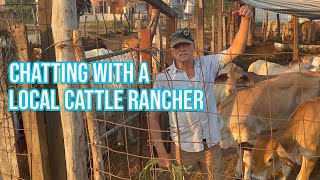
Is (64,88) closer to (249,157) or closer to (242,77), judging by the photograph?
(249,157)

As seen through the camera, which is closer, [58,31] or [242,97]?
[58,31]

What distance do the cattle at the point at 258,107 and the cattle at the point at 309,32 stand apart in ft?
44.4

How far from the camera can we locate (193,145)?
4.16 m

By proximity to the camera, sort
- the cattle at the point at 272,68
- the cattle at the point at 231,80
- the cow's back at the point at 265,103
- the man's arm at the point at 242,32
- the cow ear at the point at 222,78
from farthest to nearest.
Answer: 1. the cattle at the point at 272,68
2. the cattle at the point at 231,80
3. the cow ear at the point at 222,78
4. the cow's back at the point at 265,103
5. the man's arm at the point at 242,32

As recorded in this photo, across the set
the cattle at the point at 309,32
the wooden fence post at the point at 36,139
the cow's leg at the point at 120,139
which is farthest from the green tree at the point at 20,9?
the cattle at the point at 309,32

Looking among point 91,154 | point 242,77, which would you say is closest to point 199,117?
point 91,154

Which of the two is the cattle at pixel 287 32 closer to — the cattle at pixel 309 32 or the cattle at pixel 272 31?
the cattle at pixel 272 31

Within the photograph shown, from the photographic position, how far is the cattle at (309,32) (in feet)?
68.9

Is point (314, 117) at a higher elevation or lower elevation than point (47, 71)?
lower

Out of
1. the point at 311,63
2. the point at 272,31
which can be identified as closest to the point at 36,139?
the point at 311,63

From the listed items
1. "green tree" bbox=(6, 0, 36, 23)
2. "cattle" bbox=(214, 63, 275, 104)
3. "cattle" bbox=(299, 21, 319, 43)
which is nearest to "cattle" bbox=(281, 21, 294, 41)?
"cattle" bbox=(299, 21, 319, 43)

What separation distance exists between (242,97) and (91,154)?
4.73 meters

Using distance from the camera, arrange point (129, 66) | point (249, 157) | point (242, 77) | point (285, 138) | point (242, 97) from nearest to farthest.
→ 1. point (129, 66)
2. point (285, 138)
3. point (249, 157)
4. point (242, 97)
5. point (242, 77)

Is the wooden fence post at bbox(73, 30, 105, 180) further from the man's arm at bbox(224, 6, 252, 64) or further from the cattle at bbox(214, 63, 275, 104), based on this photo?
the cattle at bbox(214, 63, 275, 104)
